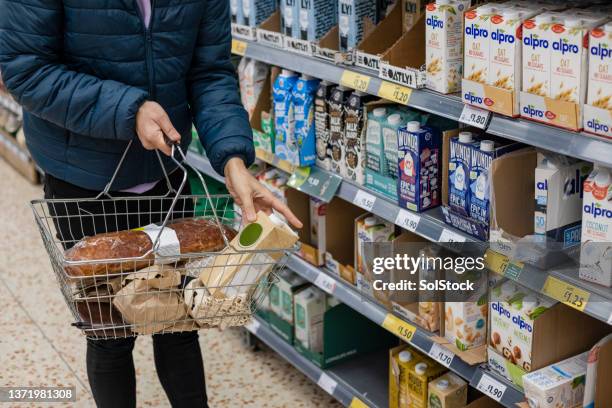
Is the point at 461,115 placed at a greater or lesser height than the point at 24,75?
lesser

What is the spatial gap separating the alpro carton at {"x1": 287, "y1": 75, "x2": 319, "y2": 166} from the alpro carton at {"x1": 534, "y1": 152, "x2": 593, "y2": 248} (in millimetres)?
984

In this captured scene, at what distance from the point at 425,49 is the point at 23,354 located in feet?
6.89

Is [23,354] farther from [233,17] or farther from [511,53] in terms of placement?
[511,53]

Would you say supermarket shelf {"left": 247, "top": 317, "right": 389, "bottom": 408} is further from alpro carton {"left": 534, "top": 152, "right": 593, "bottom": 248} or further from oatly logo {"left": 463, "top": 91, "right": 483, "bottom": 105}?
oatly logo {"left": 463, "top": 91, "right": 483, "bottom": 105}

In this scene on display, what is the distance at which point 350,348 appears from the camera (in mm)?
3166

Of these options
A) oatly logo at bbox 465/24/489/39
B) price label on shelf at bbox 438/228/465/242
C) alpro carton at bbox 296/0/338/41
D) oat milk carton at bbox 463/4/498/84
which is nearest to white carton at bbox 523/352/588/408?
price label on shelf at bbox 438/228/465/242

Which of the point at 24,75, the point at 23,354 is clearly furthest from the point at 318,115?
the point at 23,354

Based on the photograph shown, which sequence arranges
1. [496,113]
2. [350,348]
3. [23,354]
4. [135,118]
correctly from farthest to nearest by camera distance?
[23,354] → [350,348] → [496,113] → [135,118]

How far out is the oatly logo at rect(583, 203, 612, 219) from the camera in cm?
188

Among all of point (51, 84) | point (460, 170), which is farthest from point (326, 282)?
point (51, 84)

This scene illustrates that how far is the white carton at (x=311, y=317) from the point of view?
3148mm

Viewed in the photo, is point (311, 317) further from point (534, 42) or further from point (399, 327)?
point (534, 42)

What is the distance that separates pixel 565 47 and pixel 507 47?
0.17 metres

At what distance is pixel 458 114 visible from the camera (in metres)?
2.18
